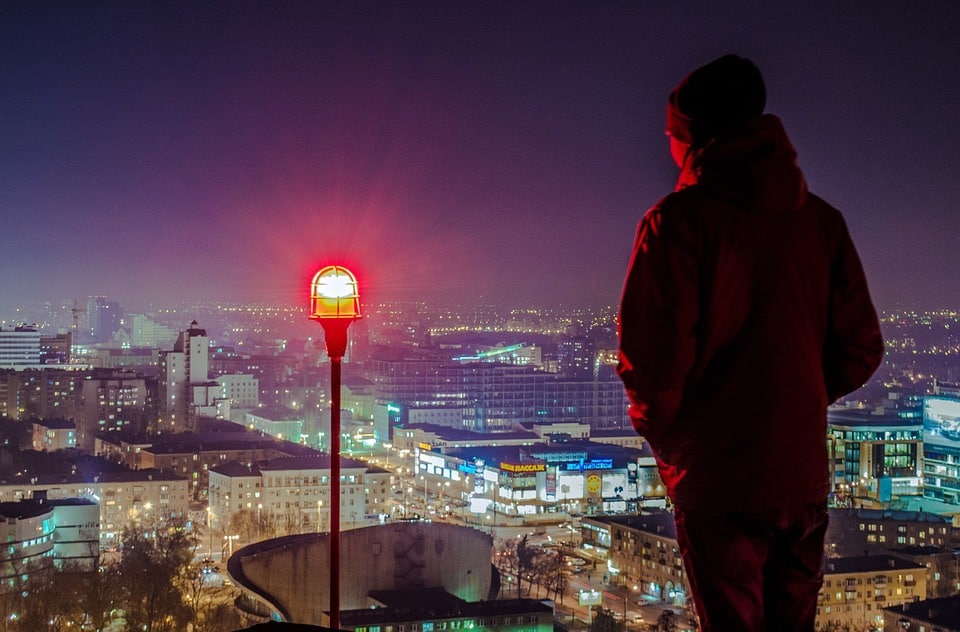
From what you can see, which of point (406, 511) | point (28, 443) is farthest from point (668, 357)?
point (28, 443)

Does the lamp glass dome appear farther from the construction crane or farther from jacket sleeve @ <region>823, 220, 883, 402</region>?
the construction crane

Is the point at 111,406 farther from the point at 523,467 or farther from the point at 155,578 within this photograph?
the point at 155,578

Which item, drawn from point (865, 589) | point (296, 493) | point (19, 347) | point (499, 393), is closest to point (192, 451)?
point (296, 493)

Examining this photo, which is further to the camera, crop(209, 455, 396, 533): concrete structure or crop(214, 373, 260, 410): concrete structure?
crop(214, 373, 260, 410): concrete structure

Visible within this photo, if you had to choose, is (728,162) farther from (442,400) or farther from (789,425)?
(442,400)

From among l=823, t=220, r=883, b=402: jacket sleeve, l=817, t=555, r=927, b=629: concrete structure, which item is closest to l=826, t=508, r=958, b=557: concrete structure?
l=817, t=555, r=927, b=629: concrete structure

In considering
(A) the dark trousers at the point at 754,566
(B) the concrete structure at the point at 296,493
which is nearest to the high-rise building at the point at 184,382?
(B) the concrete structure at the point at 296,493
